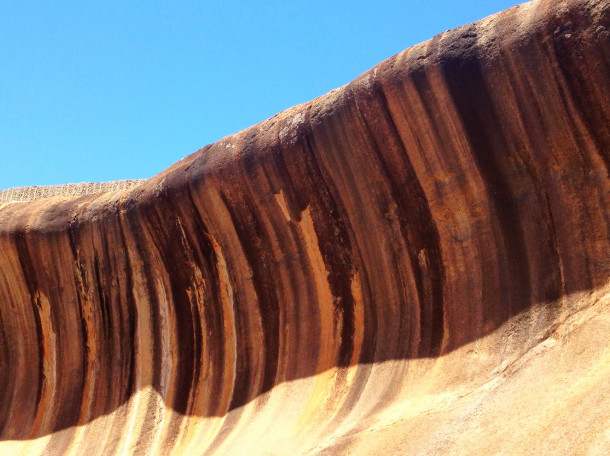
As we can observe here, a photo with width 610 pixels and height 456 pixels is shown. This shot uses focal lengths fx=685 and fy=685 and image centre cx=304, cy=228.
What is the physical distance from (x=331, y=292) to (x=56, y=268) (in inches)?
168

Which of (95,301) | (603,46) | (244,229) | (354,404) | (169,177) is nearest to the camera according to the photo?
(603,46)

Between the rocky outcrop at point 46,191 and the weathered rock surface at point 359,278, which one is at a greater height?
the rocky outcrop at point 46,191

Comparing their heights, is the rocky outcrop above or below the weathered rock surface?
above

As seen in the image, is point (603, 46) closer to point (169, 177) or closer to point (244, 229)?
point (244, 229)

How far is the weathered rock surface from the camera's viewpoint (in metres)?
5.44

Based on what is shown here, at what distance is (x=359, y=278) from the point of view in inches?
285

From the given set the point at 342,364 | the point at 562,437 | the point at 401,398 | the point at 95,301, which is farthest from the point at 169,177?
the point at 562,437

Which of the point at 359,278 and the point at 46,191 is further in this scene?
the point at 46,191

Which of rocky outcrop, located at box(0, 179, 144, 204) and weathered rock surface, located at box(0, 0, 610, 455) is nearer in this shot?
weathered rock surface, located at box(0, 0, 610, 455)

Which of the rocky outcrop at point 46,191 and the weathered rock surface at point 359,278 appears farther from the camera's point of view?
the rocky outcrop at point 46,191

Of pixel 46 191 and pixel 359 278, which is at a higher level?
pixel 46 191

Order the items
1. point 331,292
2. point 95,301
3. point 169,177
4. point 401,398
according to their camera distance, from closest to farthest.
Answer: point 401,398 < point 331,292 < point 169,177 < point 95,301

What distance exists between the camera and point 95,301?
9.25 m

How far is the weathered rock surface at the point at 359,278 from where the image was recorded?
17.8 feet
